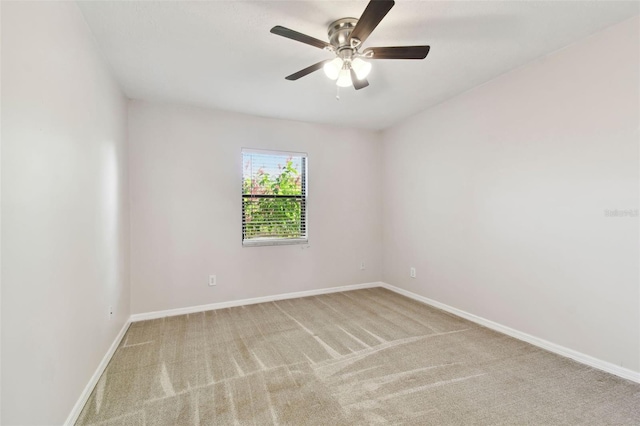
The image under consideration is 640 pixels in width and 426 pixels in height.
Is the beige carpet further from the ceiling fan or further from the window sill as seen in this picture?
the ceiling fan

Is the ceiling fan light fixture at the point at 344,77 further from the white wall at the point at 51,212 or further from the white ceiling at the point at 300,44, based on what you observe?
the white wall at the point at 51,212

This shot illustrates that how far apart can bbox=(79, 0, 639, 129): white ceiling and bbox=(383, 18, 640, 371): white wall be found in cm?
23

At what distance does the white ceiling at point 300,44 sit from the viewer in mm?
1869

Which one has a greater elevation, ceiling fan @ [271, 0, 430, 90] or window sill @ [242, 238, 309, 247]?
ceiling fan @ [271, 0, 430, 90]

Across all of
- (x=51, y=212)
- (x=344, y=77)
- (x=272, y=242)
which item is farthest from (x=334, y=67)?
(x=272, y=242)

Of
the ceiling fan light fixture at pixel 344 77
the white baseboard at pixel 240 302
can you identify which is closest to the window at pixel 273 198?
the white baseboard at pixel 240 302

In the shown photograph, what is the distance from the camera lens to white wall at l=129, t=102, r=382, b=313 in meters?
3.34

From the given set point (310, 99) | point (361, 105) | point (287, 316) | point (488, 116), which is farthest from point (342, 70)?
point (287, 316)

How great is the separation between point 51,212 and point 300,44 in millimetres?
1936

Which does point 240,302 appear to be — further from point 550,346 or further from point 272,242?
point 550,346

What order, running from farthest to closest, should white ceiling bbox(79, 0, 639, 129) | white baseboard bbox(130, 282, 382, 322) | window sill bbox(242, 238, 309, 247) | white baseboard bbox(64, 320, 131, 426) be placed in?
window sill bbox(242, 238, 309, 247)
white baseboard bbox(130, 282, 382, 322)
white ceiling bbox(79, 0, 639, 129)
white baseboard bbox(64, 320, 131, 426)

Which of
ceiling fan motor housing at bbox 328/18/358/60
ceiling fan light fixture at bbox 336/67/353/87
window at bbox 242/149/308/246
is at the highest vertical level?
ceiling fan motor housing at bbox 328/18/358/60

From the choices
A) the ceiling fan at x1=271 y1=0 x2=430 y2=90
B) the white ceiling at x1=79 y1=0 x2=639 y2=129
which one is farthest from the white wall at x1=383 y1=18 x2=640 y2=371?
the ceiling fan at x1=271 y1=0 x2=430 y2=90

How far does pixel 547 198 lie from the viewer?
251cm
